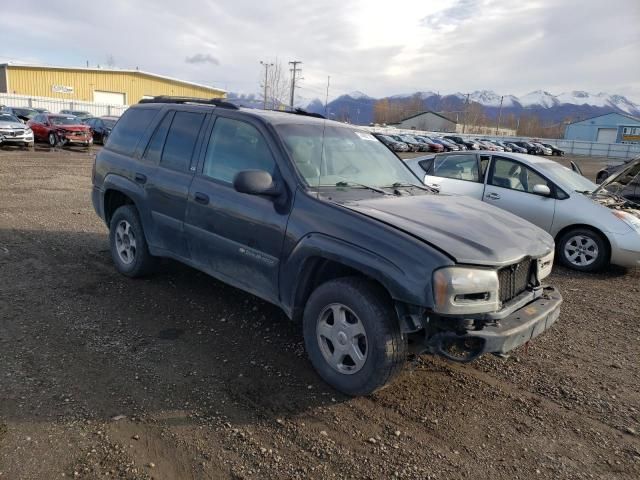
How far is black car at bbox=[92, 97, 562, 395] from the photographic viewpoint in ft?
9.92

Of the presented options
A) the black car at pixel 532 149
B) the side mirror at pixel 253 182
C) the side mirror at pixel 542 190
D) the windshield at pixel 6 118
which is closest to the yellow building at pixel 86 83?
the windshield at pixel 6 118

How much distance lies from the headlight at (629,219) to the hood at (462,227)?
3.68m

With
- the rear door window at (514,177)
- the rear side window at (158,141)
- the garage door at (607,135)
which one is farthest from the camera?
the garage door at (607,135)

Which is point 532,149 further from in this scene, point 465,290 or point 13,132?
point 465,290

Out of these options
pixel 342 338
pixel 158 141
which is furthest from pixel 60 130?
pixel 342 338

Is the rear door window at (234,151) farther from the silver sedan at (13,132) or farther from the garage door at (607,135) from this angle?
the garage door at (607,135)

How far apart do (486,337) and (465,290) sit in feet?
1.07

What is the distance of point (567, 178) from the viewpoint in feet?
25.4

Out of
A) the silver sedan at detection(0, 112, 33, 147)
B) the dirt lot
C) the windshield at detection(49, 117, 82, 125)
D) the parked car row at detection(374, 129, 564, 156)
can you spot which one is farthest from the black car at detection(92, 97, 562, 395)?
the parked car row at detection(374, 129, 564, 156)

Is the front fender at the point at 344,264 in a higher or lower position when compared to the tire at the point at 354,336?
higher

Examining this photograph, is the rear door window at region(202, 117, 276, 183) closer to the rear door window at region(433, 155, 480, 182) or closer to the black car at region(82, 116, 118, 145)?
the rear door window at region(433, 155, 480, 182)

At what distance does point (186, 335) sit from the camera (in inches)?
165

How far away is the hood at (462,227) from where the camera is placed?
3080 mm

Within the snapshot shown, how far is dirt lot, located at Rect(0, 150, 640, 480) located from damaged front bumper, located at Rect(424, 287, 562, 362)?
0.52 metres
